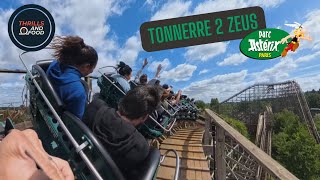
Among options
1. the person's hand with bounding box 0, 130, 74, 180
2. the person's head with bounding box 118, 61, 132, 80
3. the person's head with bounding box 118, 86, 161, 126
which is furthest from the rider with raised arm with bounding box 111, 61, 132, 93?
the person's hand with bounding box 0, 130, 74, 180

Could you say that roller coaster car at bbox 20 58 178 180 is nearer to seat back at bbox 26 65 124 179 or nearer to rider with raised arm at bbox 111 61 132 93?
seat back at bbox 26 65 124 179

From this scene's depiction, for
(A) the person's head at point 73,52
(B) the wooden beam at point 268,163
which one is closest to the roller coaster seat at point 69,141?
(A) the person's head at point 73,52

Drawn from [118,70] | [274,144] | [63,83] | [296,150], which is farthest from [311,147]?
[63,83]

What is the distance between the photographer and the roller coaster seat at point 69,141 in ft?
4.45

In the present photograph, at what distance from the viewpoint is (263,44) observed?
5.21 metres

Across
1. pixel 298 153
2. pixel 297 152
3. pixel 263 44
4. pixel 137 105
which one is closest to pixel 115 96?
pixel 137 105

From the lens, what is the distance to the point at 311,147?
1068 inches

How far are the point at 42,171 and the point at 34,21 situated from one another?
3.66 m

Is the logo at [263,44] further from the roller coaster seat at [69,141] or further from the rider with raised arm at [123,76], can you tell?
the roller coaster seat at [69,141]

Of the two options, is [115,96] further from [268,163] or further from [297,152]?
[297,152]

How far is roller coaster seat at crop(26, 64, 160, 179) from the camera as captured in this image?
136 cm

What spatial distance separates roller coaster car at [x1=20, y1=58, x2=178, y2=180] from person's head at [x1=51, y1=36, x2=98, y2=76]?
17 cm

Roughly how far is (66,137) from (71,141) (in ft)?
0.90

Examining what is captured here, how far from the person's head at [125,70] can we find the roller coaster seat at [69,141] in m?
1.96
